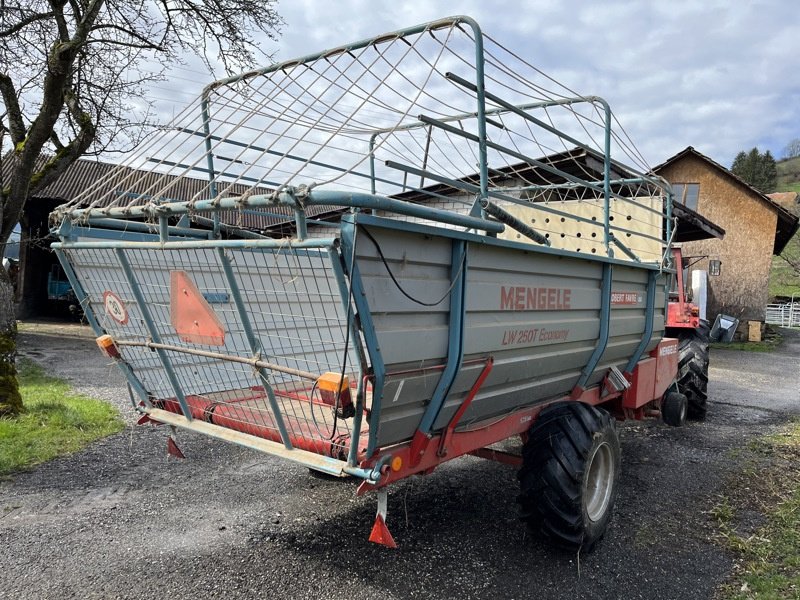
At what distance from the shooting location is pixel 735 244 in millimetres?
19688

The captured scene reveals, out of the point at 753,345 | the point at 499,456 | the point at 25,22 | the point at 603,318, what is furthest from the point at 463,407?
the point at 753,345

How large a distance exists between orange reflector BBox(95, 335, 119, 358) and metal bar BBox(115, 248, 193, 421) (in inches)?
11.4

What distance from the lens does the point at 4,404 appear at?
566 cm

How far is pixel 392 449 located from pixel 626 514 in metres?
2.47

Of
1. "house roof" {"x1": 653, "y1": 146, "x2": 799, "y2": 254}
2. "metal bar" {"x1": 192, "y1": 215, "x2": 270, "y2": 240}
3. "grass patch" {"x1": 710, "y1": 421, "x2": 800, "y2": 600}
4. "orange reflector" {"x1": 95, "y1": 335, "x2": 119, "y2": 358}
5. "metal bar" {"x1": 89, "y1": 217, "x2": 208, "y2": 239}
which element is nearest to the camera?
"grass patch" {"x1": 710, "y1": 421, "x2": 800, "y2": 600}

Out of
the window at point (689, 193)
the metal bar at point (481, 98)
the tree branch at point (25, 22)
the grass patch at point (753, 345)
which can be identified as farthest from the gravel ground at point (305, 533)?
the window at point (689, 193)

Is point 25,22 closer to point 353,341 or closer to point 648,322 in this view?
point 353,341

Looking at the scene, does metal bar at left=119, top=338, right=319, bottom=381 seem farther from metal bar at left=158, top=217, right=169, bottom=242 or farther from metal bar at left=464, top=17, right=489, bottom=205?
metal bar at left=464, top=17, right=489, bottom=205

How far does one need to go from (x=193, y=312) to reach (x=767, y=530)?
3.93 m

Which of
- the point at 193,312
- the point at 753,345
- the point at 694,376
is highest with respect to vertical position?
the point at 193,312

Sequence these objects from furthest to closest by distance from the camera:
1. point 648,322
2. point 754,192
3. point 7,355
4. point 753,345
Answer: point 754,192
point 753,345
point 7,355
point 648,322

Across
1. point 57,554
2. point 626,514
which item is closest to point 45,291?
point 57,554

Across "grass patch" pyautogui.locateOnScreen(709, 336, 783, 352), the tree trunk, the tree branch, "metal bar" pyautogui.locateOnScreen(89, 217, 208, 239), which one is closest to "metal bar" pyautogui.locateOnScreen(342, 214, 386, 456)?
"metal bar" pyautogui.locateOnScreen(89, 217, 208, 239)

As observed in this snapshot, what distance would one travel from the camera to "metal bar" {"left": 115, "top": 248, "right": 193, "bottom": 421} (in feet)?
10.0
